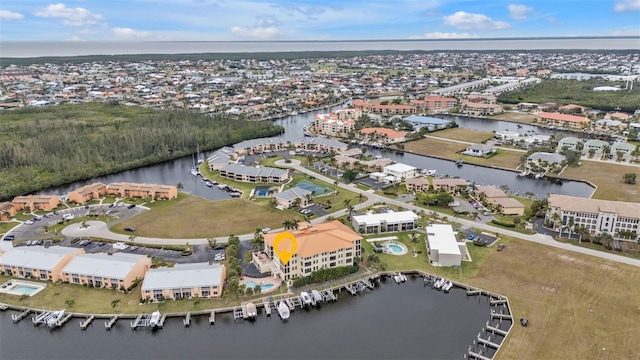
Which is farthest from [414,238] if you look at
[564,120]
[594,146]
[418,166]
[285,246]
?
[564,120]

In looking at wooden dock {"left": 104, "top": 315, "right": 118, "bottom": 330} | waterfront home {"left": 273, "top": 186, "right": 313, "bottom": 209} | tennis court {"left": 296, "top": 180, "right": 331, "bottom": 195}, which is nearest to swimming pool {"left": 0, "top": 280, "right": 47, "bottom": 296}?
wooden dock {"left": 104, "top": 315, "right": 118, "bottom": 330}

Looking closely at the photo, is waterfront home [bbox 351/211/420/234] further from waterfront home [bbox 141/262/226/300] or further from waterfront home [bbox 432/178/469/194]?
waterfront home [bbox 141/262/226/300]

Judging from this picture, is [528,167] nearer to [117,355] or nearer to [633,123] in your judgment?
A: [633,123]

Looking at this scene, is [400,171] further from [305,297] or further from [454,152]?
[305,297]

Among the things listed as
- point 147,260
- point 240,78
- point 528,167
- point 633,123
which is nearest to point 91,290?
point 147,260

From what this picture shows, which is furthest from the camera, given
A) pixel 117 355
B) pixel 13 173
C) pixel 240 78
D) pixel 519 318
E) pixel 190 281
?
pixel 240 78
